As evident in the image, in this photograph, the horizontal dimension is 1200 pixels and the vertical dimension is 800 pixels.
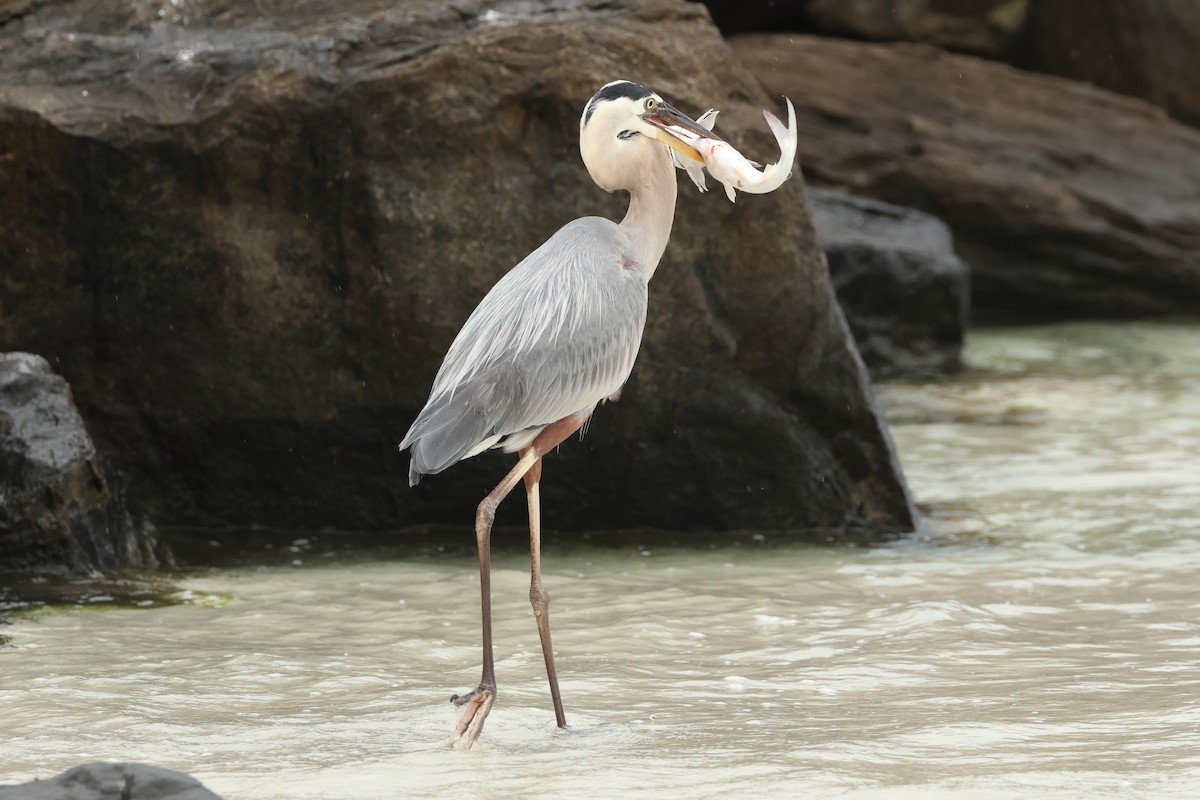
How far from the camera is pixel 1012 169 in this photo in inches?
460

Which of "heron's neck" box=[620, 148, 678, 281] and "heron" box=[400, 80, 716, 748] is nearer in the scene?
"heron" box=[400, 80, 716, 748]

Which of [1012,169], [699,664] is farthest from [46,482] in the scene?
[1012,169]

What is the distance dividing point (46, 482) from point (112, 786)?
272cm

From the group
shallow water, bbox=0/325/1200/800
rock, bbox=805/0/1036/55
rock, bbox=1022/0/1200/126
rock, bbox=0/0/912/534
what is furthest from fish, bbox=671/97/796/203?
rock, bbox=1022/0/1200/126

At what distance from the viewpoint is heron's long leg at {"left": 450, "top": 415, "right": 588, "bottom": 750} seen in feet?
11.6

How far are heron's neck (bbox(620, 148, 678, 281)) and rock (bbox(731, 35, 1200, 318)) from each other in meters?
7.65

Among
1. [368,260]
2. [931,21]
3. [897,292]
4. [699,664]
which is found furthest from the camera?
[931,21]

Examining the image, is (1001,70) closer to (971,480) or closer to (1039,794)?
(971,480)

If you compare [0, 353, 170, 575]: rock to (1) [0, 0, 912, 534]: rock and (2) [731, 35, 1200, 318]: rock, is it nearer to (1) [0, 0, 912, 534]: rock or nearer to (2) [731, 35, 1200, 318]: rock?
(1) [0, 0, 912, 534]: rock

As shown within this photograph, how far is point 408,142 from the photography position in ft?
19.1

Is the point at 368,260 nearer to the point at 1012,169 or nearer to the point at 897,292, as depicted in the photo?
the point at 897,292

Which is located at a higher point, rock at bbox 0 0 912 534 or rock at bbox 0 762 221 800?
rock at bbox 0 0 912 534

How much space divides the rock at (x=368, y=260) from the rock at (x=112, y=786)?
331cm

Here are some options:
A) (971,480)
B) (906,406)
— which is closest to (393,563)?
(971,480)
